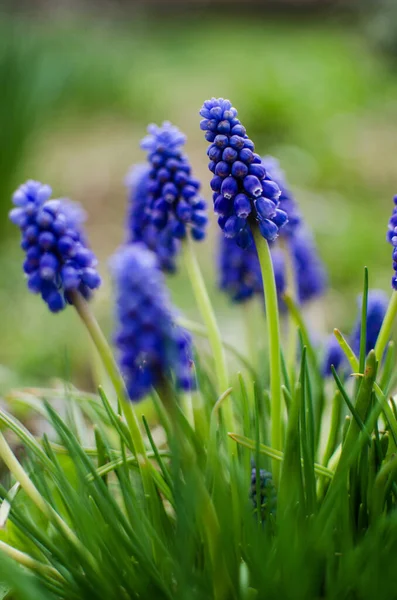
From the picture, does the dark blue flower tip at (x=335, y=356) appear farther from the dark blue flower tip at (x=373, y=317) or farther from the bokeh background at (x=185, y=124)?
the bokeh background at (x=185, y=124)

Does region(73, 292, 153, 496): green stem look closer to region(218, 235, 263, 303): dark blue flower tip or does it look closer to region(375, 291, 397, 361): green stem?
region(375, 291, 397, 361): green stem

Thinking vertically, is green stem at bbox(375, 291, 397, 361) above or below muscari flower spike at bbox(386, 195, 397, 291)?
below

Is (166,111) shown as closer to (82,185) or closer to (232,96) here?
(232,96)

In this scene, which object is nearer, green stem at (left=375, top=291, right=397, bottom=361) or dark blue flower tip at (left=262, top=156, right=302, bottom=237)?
green stem at (left=375, top=291, right=397, bottom=361)

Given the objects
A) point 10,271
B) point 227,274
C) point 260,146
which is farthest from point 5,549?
point 260,146

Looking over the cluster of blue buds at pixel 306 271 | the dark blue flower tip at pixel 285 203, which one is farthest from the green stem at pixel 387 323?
the cluster of blue buds at pixel 306 271

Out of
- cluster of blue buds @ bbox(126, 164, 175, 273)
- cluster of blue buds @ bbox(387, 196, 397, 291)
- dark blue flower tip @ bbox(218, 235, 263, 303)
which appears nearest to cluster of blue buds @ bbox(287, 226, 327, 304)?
dark blue flower tip @ bbox(218, 235, 263, 303)
